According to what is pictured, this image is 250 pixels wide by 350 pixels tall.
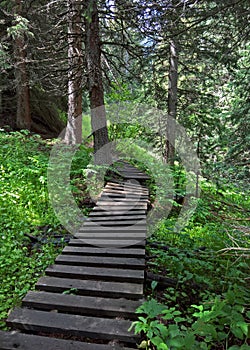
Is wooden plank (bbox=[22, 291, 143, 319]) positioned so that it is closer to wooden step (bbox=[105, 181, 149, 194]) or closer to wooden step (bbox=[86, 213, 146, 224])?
wooden step (bbox=[86, 213, 146, 224])

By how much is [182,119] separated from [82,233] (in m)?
7.35

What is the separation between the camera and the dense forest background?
323 centimetres

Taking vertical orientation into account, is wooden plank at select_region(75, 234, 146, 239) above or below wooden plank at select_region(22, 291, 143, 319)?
above

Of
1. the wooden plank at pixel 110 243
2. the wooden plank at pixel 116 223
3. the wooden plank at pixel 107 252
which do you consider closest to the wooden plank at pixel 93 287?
the wooden plank at pixel 107 252

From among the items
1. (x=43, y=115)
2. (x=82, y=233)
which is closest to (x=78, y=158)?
(x=82, y=233)

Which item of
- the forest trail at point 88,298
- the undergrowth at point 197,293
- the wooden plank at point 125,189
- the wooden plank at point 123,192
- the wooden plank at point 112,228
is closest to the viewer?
the undergrowth at point 197,293

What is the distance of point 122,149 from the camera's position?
44.6ft

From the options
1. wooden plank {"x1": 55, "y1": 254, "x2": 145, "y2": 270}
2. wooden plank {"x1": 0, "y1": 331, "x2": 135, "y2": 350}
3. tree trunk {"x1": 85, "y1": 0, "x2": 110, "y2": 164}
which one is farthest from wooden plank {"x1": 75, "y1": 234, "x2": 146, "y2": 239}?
tree trunk {"x1": 85, "y1": 0, "x2": 110, "y2": 164}

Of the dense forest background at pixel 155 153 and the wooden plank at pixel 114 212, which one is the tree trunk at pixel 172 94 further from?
the wooden plank at pixel 114 212

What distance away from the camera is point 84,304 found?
3.11 m

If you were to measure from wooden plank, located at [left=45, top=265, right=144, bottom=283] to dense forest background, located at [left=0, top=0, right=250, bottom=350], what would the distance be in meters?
0.45

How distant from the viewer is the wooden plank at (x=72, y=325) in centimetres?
268

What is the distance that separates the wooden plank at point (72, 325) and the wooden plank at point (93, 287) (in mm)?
427

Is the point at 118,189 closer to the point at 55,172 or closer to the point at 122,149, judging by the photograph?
the point at 55,172
